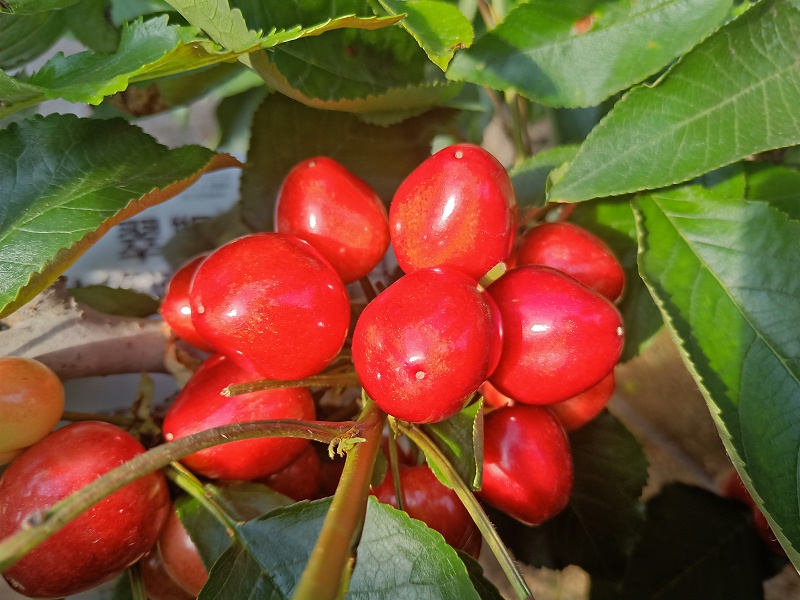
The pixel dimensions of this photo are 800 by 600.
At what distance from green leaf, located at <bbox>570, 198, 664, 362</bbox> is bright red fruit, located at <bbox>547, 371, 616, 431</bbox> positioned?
0.03 metres

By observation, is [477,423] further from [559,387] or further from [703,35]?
[703,35]

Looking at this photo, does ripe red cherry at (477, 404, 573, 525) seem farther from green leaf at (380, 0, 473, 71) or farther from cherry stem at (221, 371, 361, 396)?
green leaf at (380, 0, 473, 71)

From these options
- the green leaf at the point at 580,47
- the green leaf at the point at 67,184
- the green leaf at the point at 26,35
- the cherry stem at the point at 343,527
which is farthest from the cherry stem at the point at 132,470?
the green leaf at the point at 26,35

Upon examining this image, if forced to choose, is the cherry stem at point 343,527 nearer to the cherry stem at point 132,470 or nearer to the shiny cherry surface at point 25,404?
the cherry stem at point 132,470

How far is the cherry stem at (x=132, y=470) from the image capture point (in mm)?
177

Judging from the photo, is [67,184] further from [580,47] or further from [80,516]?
[580,47]

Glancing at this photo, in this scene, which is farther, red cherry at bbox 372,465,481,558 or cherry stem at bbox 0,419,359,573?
red cherry at bbox 372,465,481,558

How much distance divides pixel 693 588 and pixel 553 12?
408 mm

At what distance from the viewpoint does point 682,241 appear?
0.36 meters

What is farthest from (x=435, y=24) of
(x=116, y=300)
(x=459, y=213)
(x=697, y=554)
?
(x=697, y=554)

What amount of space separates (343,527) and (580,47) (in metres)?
0.30

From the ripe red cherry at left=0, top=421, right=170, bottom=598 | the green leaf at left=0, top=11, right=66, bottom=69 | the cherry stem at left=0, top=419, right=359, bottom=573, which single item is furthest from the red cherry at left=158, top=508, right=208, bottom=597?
the green leaf at left=0, top=11, right=66, bottom=69

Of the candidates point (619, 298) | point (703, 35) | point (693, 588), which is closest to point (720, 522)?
point (693, 588)

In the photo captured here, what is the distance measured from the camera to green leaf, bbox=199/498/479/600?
28cm
